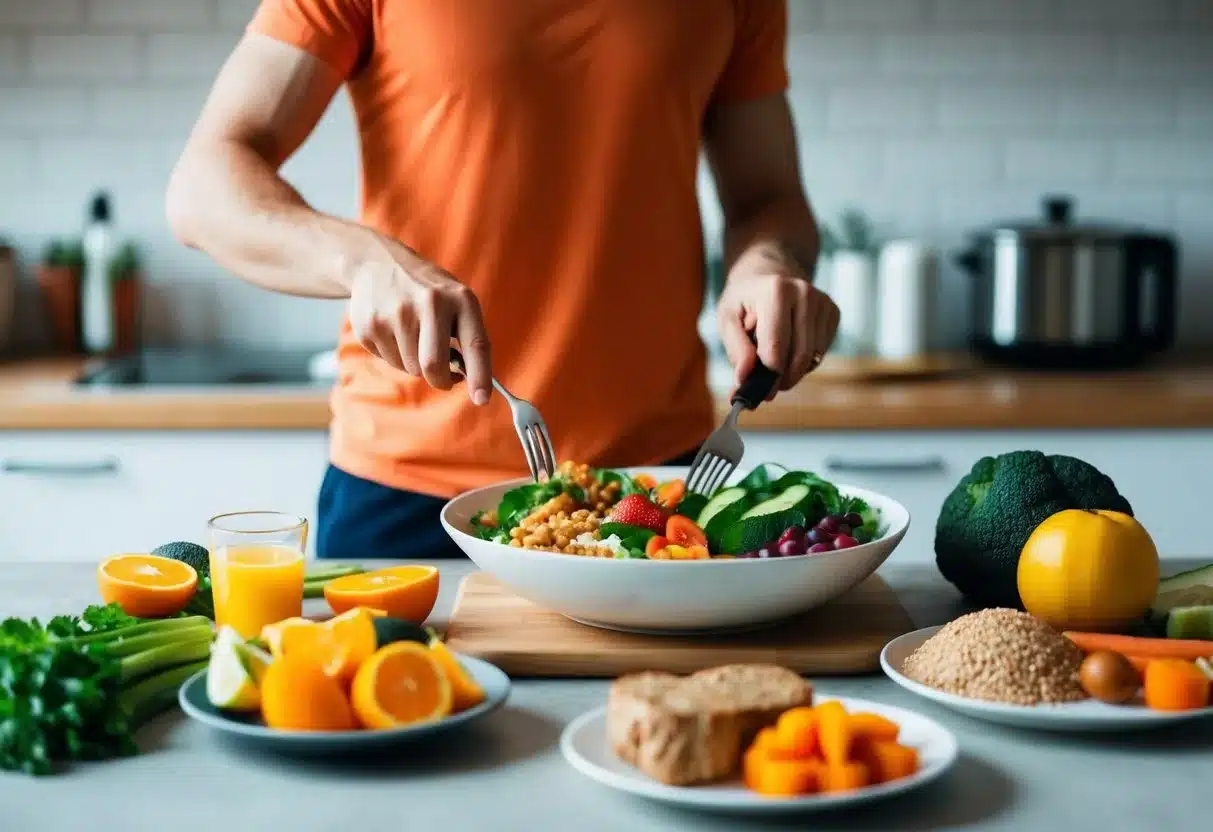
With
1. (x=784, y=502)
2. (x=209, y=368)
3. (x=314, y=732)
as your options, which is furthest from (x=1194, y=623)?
(x=209, y=368)

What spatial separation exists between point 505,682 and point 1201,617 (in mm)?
541

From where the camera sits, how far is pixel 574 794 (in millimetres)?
927

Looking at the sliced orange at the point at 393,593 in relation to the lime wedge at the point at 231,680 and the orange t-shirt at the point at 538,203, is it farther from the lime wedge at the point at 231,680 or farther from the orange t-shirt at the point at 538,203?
the orange t-shirt at the point at 538,203

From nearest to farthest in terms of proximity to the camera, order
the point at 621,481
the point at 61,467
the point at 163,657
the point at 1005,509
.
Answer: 1. the point at 163,657
2. the point at 1005,509
3. the point at 621,481
4. the point at 61,467

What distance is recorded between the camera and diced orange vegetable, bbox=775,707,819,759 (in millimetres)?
886

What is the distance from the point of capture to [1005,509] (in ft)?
4.31

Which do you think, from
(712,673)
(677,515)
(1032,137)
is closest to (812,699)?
(712,673)

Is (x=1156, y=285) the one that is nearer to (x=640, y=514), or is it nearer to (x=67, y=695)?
(x=640, y=514)

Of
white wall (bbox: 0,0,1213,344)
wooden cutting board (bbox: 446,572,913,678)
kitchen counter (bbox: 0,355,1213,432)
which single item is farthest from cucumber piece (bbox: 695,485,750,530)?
white wall (bbox: 0,0,1213,344)

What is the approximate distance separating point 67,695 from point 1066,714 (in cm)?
64

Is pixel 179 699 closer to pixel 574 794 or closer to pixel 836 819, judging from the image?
pixel 574 794

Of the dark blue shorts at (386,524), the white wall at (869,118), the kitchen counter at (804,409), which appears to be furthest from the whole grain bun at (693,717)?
the white wall at (869,118)

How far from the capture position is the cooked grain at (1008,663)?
3.36ft

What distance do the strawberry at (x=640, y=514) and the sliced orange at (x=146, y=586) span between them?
1.18 feet
